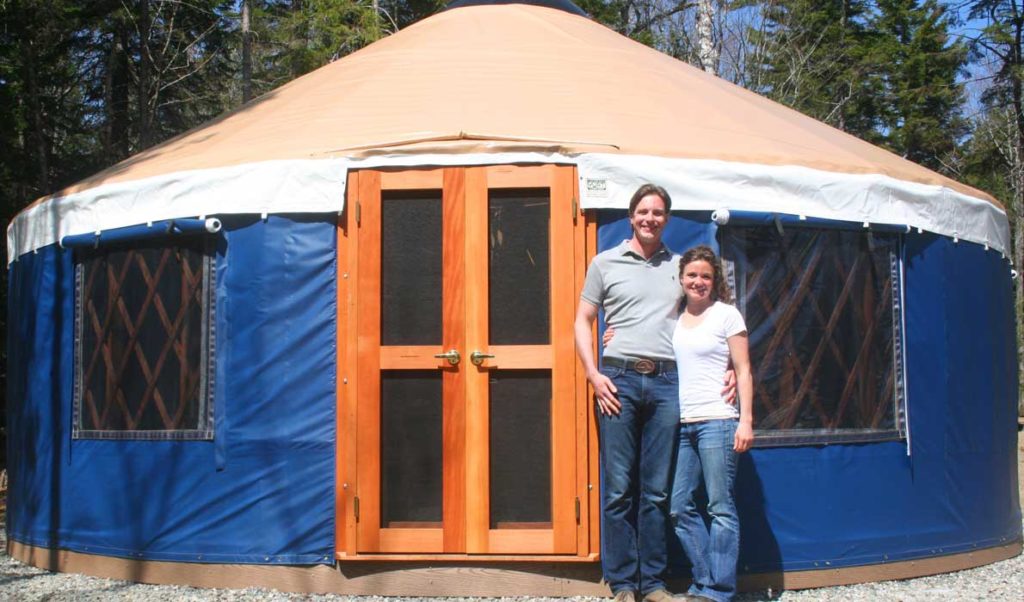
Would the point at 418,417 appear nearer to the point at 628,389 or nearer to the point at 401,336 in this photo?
the point at 401,336

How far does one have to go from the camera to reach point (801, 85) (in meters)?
15.3

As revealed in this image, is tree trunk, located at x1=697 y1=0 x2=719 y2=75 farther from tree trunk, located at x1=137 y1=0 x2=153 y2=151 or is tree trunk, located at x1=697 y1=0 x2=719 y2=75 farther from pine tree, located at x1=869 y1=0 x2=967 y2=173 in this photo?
pine tree, located at x1=869 y1=0 x2=967 y2=173

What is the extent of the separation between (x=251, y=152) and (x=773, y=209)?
198 centimetres

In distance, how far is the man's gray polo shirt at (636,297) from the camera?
3354mm

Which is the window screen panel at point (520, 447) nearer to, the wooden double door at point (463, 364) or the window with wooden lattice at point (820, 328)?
the wooden double door at point (463, 364)

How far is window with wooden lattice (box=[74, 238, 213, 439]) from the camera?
4.03 m

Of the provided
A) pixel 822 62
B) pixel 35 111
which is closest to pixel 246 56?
pixel 35 111

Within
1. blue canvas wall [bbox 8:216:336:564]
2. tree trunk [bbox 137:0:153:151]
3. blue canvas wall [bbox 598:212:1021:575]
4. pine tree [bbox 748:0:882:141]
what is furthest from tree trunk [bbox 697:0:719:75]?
blue canvas wall [bbox 8:216:336:564]

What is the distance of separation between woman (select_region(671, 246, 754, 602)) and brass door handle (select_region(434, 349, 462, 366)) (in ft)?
2.59

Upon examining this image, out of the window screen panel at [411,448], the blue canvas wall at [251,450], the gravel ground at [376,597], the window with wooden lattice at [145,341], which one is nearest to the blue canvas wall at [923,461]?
the gravel ground at [376,597]

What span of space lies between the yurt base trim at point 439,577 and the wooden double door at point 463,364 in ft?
0.27

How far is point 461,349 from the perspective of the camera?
3.71 m

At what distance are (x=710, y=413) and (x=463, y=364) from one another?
0.91 m

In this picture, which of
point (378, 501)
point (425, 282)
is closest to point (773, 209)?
point (425, 282)
